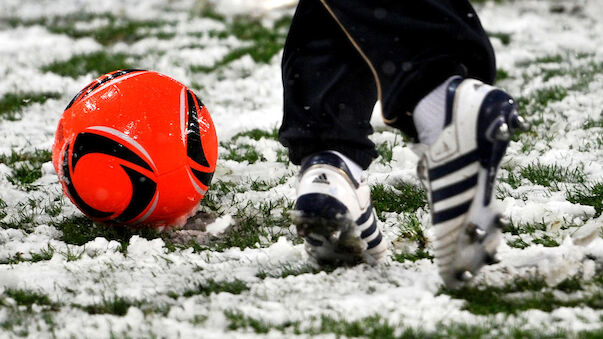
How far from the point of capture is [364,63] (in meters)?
2.53

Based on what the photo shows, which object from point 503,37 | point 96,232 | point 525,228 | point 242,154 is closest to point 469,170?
point 525,228

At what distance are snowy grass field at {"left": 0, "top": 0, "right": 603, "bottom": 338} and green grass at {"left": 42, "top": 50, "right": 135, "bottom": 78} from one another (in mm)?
254

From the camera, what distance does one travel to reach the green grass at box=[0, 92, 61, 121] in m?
5.18

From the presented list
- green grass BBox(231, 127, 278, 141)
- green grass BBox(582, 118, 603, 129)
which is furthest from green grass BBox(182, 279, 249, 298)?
green grass BBox(582, 118, 603, 129)

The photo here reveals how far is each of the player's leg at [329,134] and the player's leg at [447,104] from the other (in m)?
0.23

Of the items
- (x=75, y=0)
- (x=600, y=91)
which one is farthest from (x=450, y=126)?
(x=75, y=0)

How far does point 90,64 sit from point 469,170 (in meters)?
5.03

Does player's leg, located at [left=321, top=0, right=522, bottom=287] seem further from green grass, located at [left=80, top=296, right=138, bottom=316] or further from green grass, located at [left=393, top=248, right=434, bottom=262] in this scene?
green grass, located at [left=80, top=296, right=138, bottom=316]

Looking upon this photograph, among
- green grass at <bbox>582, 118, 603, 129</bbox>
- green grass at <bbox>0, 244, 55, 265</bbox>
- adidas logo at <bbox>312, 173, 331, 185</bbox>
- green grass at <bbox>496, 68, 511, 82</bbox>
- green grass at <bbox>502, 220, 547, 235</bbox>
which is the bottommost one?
green grass at <bbox>502, 220, 547, 235</bbox>

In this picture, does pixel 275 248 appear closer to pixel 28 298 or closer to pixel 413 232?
pixel 413 232

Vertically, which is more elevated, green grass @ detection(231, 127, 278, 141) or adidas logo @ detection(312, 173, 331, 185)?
green grass @ detection(231, 127, 278, 141)

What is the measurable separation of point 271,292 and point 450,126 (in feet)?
2.62

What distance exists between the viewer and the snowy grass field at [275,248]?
7.09 ft

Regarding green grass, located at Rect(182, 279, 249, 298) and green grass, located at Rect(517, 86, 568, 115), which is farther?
green grass, located at Rect(517, 86, 568, 115)
